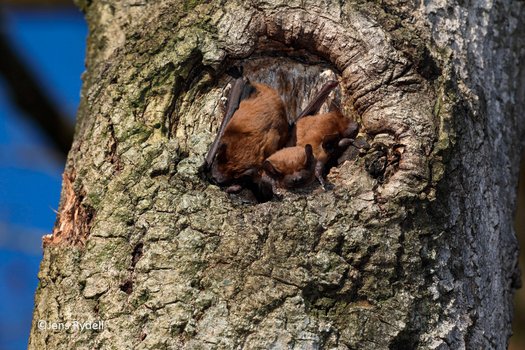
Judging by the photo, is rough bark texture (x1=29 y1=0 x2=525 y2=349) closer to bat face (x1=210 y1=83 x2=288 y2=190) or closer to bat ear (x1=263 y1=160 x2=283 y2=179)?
bat face (x1=210 y1=83 x2=288 y2=190)

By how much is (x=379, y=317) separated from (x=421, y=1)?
135 cm

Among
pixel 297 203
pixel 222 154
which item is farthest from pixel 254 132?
pixel 297 203

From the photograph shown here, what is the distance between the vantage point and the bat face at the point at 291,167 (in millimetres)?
3266

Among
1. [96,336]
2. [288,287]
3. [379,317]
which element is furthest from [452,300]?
[96,336]

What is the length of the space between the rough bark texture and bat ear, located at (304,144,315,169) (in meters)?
0.19

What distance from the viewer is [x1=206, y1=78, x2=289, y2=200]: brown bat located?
336 centimetres

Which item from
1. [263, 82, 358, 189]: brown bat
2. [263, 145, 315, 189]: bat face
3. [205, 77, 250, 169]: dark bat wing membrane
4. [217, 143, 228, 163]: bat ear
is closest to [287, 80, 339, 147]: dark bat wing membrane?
[263, 82, 358, 189]: brown bat

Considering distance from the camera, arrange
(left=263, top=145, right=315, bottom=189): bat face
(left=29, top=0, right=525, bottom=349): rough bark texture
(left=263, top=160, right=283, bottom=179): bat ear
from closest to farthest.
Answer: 1. (left=29, top=0, right=525, bottom=349): rough bark texture
2. (left=263, top=145, right=315, bottom=189): bat face
3. (left=263, top=160, right=283, bottom=179): bat ear

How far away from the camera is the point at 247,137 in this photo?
13.2ft

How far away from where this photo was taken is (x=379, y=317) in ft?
9.48

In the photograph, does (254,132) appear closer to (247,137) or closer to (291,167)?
(247,137)

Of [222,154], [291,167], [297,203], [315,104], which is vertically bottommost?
[297,203]

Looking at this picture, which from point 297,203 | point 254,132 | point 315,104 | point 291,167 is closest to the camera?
point 297,203

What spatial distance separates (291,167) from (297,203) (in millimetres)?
430
